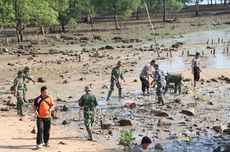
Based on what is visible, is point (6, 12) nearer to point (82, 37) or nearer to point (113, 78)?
point (82, 37)

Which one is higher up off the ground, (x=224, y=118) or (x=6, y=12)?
(x=6, y=12)


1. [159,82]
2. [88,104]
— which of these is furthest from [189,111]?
[88,104]

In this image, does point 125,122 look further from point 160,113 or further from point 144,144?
point 144,144

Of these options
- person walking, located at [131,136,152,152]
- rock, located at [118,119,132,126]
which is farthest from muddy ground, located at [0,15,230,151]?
person walking, located at [131,136,152,152]

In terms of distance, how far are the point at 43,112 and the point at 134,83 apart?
43.4ft

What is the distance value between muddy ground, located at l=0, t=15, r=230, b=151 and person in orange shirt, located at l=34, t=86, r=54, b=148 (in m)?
2.13

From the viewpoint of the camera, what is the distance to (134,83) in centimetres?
2800

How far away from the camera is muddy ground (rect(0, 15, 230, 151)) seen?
57.7 ft

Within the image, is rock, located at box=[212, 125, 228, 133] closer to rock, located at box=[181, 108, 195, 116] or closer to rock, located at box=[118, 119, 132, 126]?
rock, located at box=[181, 108, 195, 116]

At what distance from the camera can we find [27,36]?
66312mm

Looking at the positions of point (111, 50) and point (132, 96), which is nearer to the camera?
point (132, 96)

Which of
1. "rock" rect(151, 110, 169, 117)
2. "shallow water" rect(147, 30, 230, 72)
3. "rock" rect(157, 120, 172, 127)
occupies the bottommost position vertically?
"rock" rect(157, 120, 172, 127)

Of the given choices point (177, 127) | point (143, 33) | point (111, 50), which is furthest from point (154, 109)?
point (143, 33)

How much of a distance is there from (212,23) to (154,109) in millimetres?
58420
